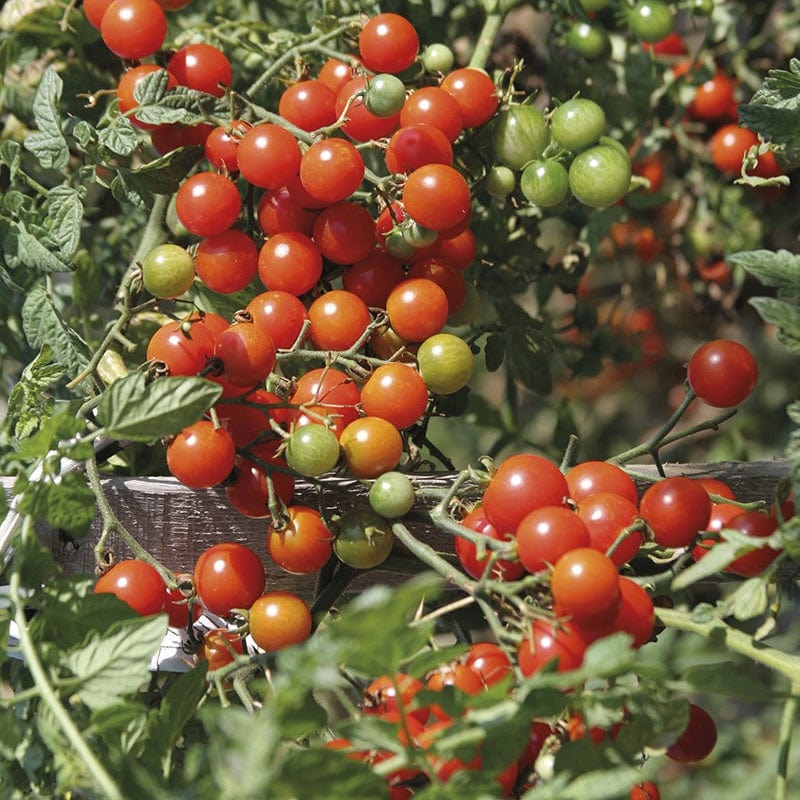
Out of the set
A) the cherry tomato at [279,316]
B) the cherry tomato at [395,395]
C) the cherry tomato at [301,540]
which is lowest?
the cherry tomato at [301,540]

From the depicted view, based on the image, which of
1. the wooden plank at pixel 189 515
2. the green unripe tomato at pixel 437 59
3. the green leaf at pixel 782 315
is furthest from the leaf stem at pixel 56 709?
the green unripe tomato at pixel 437 59

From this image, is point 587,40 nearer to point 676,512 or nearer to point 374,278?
point 374,278

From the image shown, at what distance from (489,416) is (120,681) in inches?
29.5

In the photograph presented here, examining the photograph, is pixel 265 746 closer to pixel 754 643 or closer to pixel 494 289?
pixel 754 643

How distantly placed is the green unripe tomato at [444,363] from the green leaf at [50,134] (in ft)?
1.09

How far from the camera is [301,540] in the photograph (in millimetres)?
715

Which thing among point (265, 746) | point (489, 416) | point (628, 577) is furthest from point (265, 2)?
point (265, 746)

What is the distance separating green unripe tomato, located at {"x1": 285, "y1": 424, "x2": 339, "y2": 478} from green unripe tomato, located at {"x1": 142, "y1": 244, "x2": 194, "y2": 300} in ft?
0.55

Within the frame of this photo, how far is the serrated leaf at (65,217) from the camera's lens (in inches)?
32.5

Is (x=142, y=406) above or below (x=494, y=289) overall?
above

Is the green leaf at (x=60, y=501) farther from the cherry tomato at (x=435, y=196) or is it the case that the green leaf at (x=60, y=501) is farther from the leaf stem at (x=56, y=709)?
the cherry tomato at (x=435, y=196)

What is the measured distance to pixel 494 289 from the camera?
1.09 m

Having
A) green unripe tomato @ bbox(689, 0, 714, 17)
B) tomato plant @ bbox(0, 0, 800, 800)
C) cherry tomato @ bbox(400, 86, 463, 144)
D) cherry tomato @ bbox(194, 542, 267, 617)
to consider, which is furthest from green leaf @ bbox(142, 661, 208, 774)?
green unripe tomato @ bbox(689, 0, 714, 17)

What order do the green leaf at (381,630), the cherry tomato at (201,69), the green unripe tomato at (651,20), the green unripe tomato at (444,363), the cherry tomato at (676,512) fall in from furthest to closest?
the green unripe tomato at (651,20)
the cherry tomato at (201,69)
the green unripe tomato at (444,363)
the cherry tomato at (676,512)
the green leaf at (381,630)
